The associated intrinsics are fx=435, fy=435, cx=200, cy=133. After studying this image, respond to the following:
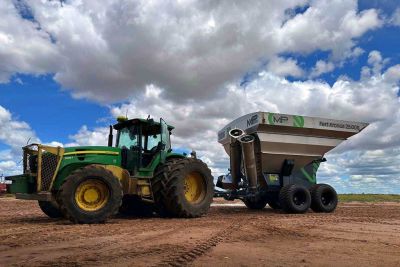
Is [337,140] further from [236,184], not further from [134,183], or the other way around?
[134,183]

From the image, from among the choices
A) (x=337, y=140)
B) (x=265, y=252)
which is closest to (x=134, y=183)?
(x=265, y=252)

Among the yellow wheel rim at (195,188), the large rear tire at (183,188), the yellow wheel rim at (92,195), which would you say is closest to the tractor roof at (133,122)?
the large rear tire at (183,188)

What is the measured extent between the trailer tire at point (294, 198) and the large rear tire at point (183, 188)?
301cm

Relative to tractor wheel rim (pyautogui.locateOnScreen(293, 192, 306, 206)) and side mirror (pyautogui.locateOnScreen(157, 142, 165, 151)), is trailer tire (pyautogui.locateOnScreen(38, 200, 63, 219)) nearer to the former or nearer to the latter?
side mirror (pyautogui.locateOnScreen(157, 142, 165, 151))

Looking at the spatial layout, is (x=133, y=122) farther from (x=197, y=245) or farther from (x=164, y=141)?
(x=197, y=245)

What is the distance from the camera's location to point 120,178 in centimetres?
1034

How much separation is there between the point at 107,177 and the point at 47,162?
134 cm

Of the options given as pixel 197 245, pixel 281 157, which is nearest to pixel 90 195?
pixel 197 245

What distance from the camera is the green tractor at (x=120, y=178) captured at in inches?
361

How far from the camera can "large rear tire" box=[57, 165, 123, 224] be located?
29.1 feet

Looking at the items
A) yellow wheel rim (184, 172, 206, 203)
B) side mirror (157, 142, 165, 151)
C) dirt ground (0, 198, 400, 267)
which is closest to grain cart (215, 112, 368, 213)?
yellow wheel rim (184, 172, 206, 203)

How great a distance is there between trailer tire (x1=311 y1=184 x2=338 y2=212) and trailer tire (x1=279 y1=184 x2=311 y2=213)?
55 cm

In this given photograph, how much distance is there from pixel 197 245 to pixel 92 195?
12.6ft

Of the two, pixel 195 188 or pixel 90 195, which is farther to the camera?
pixel 195 188
